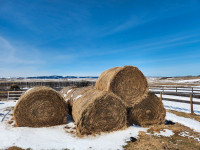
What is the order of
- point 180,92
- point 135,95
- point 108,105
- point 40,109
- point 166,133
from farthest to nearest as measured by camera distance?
point 180,92
point 135,95
point 40,109
point 108,105
point 166,133

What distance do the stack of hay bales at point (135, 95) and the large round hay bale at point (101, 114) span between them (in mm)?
471

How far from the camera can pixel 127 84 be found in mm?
6273

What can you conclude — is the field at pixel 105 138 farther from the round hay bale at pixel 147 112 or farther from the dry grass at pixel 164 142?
the round hay bale at pixel 147 112

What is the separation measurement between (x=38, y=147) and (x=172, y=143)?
13.6 feet

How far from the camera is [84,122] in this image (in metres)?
5.29

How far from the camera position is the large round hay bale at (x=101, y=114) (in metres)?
5.30

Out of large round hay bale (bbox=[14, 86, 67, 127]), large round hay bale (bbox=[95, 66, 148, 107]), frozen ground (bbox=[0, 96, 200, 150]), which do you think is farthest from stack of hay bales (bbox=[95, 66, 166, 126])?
large round hay bale (bbox=[14, 86, 67, 127])

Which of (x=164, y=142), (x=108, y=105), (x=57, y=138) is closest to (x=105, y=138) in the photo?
(x=108, y=105)

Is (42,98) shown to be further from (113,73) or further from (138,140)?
(138,140)

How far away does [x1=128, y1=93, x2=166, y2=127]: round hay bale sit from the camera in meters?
6.32

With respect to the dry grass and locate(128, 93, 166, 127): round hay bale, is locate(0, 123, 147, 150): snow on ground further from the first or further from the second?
locate(128, 93, 166, 127): round hay bale

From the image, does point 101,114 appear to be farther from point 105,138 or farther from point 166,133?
point 166,133

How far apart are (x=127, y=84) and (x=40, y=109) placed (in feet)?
12.8

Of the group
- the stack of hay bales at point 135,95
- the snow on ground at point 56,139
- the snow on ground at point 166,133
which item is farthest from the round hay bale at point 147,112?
the snow on ground at point 166,133
